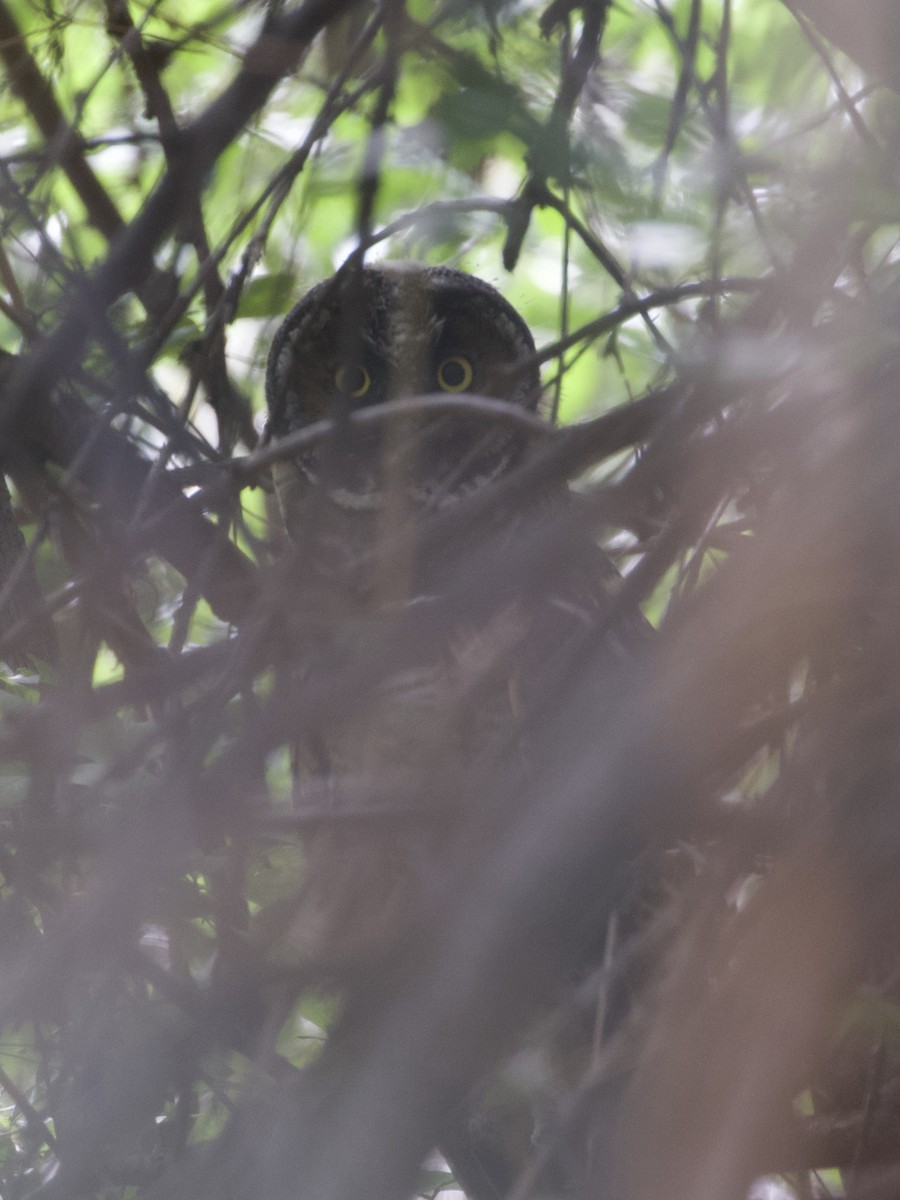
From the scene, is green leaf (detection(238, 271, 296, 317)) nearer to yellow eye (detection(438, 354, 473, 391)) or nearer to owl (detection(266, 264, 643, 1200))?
owl (detection(266, 264, 643, 1200))

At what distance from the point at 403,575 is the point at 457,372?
41.9 inches

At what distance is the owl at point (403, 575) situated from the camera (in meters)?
0.81

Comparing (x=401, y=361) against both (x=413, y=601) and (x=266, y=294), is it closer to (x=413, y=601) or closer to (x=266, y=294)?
(x=266, y=294)

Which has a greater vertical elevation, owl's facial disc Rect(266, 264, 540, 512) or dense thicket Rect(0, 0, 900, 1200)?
owl's facial disc Rect(266, 264, 540, 512)

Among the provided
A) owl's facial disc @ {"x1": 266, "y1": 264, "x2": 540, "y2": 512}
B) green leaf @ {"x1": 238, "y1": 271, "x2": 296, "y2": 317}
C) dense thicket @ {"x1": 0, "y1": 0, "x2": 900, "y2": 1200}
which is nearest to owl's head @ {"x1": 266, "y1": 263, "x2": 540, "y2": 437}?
owl's facial disc @ {"x1": 266, "y1": 264, "x2": 540, "y2": 512}

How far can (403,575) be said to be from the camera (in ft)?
3.73

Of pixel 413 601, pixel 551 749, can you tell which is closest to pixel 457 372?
pixel 413 601

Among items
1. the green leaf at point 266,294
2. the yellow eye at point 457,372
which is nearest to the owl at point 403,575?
the yellow eye at point 457,372

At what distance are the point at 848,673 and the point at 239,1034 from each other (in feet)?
1.73

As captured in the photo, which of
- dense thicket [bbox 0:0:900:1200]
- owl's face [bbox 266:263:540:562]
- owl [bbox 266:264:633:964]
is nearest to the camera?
dense thicket [bbox 0:0:900:1200]

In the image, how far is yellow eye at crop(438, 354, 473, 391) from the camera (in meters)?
2.12

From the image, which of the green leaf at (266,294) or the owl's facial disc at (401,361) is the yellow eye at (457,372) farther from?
the green leaf at (266,294)

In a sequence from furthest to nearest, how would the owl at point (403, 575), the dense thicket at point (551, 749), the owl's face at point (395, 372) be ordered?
the owl's face at point (395, 372) < the owl at point (403, 575) < the dense thicket at point (551, 749)

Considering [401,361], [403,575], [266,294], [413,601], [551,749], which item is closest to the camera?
[551,749]
